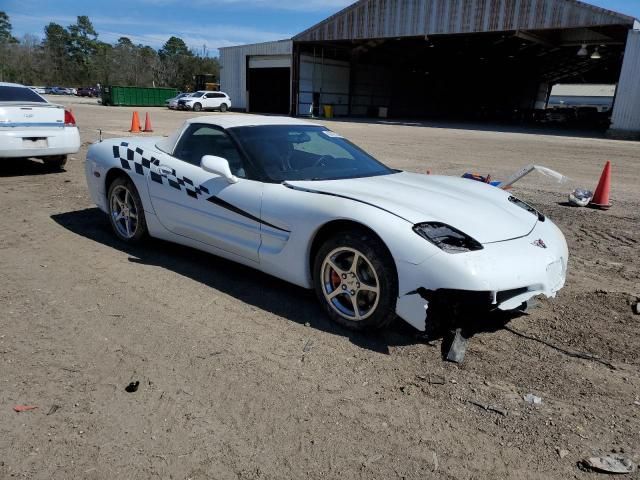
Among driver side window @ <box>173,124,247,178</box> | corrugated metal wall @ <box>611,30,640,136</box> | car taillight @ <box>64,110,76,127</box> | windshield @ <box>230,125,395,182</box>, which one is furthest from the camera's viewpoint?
corrugated metal wall @ <box>611,30,640,136</box>

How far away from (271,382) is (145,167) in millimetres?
2725

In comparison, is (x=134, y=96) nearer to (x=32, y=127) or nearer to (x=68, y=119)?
(x=68, y=119)

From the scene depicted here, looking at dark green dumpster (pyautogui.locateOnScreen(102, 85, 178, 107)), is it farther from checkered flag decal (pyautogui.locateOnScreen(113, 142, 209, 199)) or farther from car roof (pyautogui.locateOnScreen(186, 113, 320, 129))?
car roof (pyautogui.locateOnScreen(186, 113, 320, 129))

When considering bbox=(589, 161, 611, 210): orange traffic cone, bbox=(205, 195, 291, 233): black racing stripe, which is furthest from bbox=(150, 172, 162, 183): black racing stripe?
bbox=(589, 161, 611, 210): orange traffic cone

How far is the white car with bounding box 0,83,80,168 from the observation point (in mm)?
7898

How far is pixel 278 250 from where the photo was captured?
365 cm

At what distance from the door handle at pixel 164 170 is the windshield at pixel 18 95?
5402mm

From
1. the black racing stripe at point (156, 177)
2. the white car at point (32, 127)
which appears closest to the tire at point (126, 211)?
the black racing stripe at point (156, 177)

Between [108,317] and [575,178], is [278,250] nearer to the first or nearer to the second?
[108,317]

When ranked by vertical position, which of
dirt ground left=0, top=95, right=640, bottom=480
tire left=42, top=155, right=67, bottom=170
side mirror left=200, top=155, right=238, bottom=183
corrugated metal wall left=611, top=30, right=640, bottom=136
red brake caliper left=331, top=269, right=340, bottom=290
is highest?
corrugated metal wall left=611, top=30, right=640, bottom=136

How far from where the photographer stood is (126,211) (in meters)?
5.03

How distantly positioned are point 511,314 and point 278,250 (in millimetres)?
1749

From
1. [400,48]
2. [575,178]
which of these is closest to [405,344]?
[575,178]

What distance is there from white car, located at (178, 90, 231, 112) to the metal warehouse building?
→ 2.07 m
